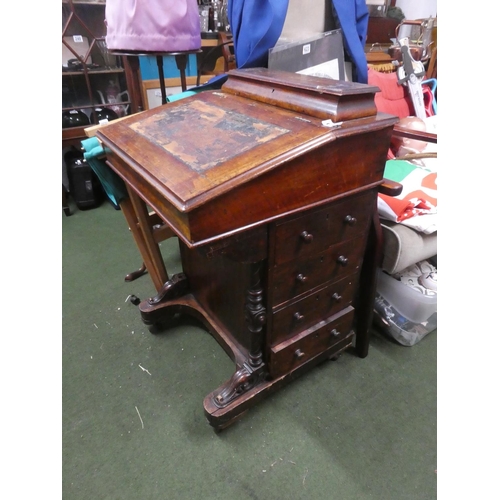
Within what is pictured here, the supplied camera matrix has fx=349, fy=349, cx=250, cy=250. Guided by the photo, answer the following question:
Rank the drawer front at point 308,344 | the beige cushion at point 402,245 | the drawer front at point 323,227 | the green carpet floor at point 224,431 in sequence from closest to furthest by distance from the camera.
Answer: the drawer front at point 323,227
the green carpet floor at point 224,431
the drawer front at point 308,344
the beige cushion at point 402,245

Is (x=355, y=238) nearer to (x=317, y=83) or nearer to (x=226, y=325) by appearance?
(x=317, y=83)

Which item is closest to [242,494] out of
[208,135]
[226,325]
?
[226,325]

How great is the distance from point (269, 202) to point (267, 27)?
783 mm

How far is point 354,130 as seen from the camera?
809 millimetres

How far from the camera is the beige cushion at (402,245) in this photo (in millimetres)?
1254

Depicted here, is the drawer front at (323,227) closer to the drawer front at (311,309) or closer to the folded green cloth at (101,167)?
the drawer front at (311,309)

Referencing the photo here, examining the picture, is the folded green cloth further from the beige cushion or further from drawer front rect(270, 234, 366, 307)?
the beige cushion

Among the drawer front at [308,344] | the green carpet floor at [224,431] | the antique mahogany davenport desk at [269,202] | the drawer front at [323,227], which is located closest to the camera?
the antique mahogany davenport desk at [269,202]

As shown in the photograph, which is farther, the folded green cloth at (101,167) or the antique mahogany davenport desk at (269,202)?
the folded green cloth at (101,167)

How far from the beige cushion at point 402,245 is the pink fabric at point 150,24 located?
1050mm

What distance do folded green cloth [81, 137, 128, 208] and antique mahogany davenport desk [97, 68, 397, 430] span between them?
0.08 meters

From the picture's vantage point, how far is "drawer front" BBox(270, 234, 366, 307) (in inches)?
38.9

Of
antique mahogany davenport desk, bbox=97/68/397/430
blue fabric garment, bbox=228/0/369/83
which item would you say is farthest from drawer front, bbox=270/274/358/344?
blue fabric garment, bbox=228/0/369/83

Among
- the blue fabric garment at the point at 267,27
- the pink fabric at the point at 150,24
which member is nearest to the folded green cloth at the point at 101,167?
the pink fabric at the point at 150,24
